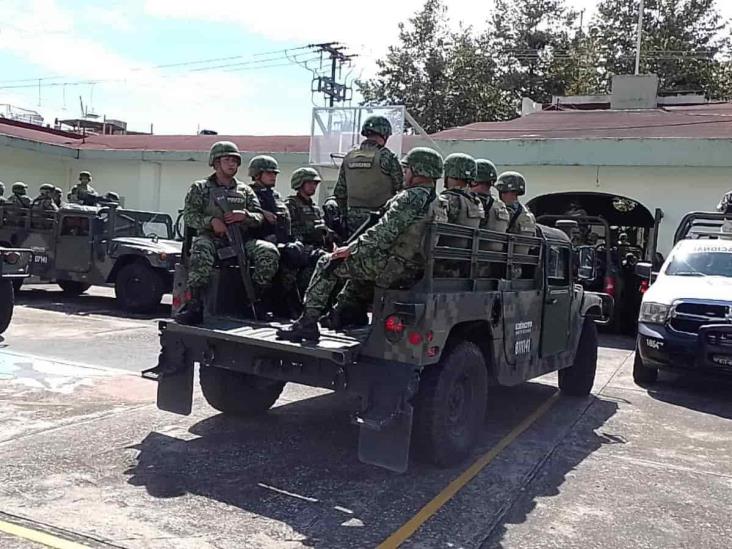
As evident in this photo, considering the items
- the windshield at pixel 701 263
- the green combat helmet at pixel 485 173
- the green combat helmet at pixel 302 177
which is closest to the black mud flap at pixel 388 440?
the green combat helmet at pixel 485 173

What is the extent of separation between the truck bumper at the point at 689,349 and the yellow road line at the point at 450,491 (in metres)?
1.99

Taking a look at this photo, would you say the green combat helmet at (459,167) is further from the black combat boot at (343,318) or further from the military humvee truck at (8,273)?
the military humvee truck at (8,273)

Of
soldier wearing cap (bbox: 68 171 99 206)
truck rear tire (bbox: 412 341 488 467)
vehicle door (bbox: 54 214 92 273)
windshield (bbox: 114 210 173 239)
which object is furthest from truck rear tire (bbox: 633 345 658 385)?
soldier wearing cap (bbox: 68 171 99 206)

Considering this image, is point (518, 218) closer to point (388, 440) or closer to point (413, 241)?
point (413, 241)

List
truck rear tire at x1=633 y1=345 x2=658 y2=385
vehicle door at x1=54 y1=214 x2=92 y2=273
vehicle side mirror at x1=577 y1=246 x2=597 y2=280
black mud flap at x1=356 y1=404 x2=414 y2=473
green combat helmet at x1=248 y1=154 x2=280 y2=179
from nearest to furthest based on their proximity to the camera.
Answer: black mud flap at x1=356 y1=404 x2=414 y2=473, green combat helmet at x1=248 y1=154 x2=280 y2=179, vehicle side mirror at x1=577 y1=246 x2=597 y2=280, truck rear tire at x1=633 y1=345 x2=658 y2=385, vehicle door at x1=54 y1=214 x2=92 y2=273

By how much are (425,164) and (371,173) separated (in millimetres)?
1159

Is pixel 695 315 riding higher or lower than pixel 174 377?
higher

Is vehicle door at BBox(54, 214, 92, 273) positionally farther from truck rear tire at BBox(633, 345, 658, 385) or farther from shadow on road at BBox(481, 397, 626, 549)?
shadow on road at BBox(481, 397, 626, 549)

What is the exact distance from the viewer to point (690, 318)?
779cm

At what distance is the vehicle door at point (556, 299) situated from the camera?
20.7 feet

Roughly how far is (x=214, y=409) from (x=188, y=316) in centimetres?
121

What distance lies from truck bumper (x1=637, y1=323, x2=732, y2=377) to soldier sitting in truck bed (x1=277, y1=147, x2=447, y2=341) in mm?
A: 3930

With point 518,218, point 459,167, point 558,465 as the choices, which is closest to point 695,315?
point 518,218

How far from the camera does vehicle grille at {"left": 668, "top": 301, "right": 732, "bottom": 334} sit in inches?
300
